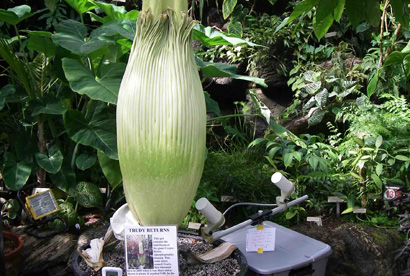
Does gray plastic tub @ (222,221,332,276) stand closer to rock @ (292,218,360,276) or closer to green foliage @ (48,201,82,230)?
rock @ (292,218,360,276)

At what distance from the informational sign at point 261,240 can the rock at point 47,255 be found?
3.67 ft

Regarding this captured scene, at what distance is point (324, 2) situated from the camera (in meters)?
1.19

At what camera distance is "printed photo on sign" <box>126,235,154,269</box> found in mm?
1410

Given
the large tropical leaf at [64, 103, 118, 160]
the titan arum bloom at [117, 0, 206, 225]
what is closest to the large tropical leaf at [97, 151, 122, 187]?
the large tropical leaf at [64, 103, 118, 160]

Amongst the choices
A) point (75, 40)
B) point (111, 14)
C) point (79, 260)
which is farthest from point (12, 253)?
point (111, 14)

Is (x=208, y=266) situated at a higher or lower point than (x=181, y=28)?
lower

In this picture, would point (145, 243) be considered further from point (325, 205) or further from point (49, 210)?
point (325, 205)

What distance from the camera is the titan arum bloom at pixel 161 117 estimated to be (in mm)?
1250

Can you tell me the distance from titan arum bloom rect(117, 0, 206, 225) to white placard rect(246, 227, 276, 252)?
759 millimetres

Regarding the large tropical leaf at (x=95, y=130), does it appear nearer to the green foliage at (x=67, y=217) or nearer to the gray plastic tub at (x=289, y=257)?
the green foliage at (x=67, y=217)

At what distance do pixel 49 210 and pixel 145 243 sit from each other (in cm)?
144

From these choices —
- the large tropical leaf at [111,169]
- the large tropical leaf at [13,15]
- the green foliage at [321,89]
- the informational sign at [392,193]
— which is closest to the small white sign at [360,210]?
the informational sign at [392,193]

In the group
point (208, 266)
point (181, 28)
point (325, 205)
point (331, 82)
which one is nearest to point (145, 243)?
point (208, 266)

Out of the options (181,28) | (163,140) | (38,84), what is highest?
(181,28)
